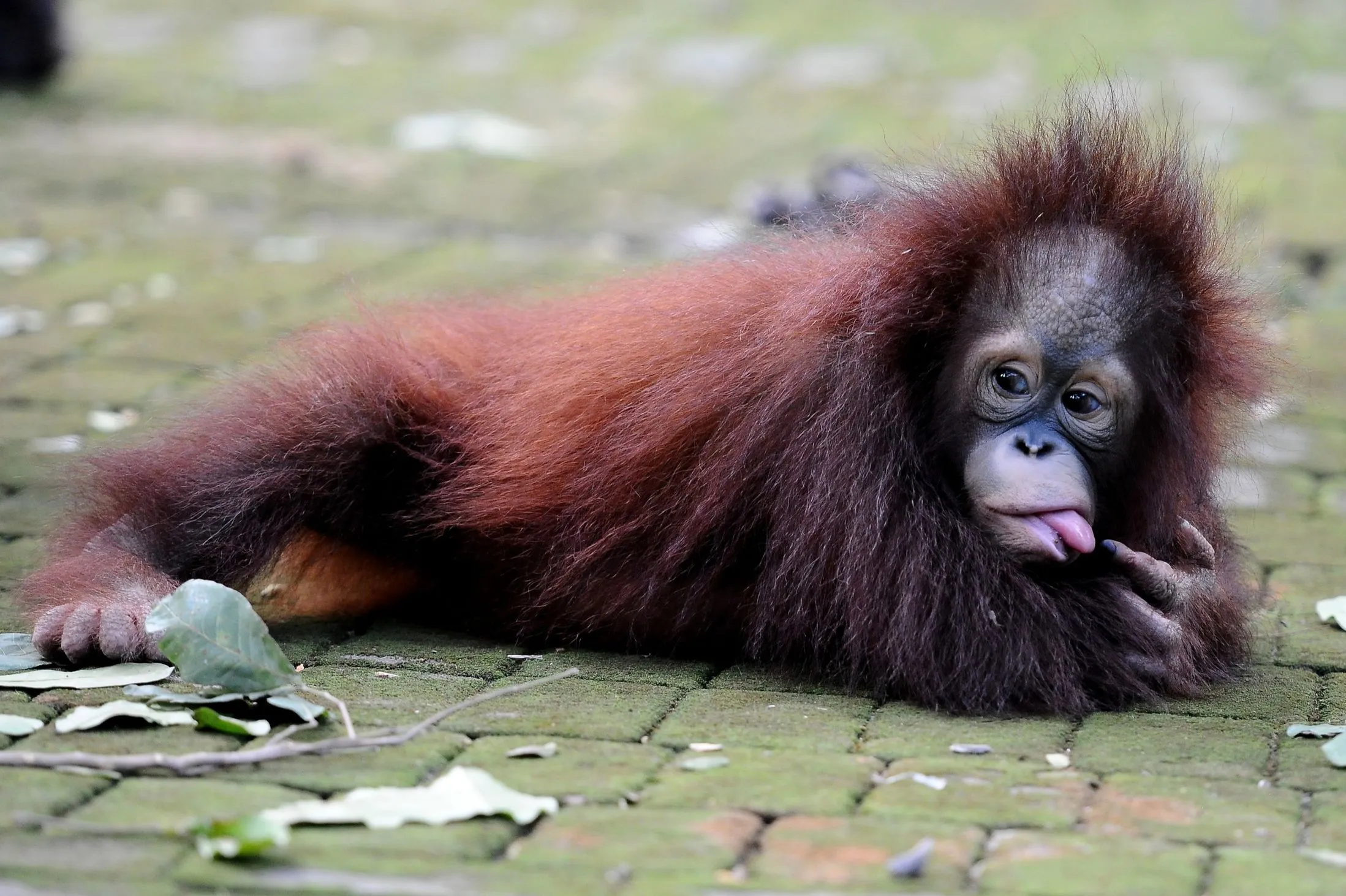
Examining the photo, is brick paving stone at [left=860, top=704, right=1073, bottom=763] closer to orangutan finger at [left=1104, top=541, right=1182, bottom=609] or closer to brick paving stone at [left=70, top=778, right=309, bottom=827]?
orangutan finger at [left=1104, top=541, right=1182, bottom=609]

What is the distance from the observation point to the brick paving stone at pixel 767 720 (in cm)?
337

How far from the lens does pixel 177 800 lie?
9.48 feet

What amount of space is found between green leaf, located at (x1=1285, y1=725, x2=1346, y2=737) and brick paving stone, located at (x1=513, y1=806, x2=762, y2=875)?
4.10 feet

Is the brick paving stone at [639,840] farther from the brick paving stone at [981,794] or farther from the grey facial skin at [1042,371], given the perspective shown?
the grey facial skin at [1042,371]

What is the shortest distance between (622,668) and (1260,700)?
1393 mm

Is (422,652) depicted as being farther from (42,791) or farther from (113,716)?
(42,791)

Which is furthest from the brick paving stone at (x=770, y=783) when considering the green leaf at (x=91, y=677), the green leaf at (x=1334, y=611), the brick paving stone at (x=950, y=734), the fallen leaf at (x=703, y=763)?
the green leaf at (x=1334, y=611)

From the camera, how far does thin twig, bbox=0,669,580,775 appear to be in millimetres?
2986

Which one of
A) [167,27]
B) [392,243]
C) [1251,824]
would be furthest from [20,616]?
[167,27]

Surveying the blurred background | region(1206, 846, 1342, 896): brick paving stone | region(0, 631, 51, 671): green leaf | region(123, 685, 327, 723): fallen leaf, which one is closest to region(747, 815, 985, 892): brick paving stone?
region(1206, 846, 1342, 896): brick paving stone

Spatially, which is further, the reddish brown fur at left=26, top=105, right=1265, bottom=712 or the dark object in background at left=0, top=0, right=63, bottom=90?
the dark object in background at left=0, top=0, right=63, bottom=90

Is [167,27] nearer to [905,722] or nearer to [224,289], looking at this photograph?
[224,289]

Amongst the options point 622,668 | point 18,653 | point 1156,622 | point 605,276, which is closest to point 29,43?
point 605,276

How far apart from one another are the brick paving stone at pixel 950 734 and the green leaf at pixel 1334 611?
3.94 feet
